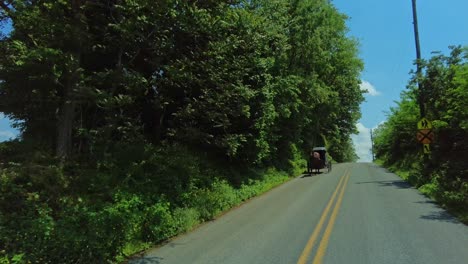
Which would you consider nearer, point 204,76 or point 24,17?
point 24,17

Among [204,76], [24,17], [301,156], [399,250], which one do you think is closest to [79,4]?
[24,17]

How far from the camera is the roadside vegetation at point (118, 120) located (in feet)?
30.7

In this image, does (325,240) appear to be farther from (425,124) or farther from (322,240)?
(425,124)

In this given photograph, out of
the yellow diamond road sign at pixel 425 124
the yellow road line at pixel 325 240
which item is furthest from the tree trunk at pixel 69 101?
the yellow diamond road sign at pixel 425 124

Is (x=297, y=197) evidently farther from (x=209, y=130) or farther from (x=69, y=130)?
(x=69, y=130)

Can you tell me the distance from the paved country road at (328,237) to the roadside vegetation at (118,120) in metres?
1.22

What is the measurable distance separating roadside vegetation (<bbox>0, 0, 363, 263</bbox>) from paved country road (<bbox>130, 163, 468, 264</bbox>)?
1.22m

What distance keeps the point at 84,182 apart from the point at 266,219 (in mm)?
5474

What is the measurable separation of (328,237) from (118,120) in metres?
8.72

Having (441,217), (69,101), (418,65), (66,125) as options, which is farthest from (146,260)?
(418,65)

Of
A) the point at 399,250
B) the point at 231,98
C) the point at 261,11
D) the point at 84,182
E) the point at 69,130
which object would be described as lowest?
the point at 399,250

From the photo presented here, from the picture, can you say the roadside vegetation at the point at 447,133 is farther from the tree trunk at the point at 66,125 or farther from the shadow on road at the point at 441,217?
the tree trunk at the point at 66,125

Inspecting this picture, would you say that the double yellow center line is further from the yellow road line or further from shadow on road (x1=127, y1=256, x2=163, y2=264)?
shadow on road (x1=127, y1=256, x2=163, y2=264)

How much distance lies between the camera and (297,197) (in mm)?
18906
